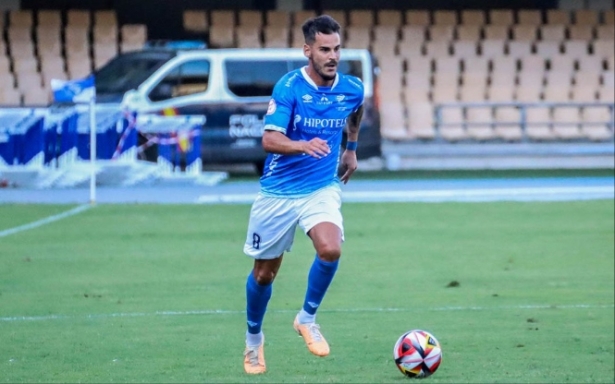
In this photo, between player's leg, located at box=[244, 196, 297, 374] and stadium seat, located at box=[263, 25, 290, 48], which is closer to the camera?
player's leg, located at box=[244, 196, 297, 374]

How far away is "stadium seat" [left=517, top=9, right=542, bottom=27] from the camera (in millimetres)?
28703

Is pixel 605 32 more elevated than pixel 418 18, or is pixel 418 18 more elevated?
pixel 418 18

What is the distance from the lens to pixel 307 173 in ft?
25.2

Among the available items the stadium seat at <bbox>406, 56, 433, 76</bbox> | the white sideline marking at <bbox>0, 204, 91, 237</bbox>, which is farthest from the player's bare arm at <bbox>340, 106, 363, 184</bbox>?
the stadium seat at <bbox>406, 56, 433, 76</bbox>

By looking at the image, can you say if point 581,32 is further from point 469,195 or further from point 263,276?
point 263,276

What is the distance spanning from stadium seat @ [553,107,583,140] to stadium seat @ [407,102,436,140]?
104 inches

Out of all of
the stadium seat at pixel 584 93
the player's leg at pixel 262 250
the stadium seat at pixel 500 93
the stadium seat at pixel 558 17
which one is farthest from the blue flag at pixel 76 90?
the stadium seat at pixel 558 17

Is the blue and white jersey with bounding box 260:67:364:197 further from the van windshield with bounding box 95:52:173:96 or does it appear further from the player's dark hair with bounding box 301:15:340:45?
the van windshield with bounding box 95:52:173:96

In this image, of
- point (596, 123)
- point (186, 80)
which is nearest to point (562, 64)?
point (596, 123)

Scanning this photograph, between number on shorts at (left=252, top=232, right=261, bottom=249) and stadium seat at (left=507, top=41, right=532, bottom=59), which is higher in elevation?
number on shorts at (left=252, top=232, right=261, bottom=249)

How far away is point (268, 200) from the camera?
7.72 metres

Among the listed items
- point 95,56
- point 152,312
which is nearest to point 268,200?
point 152,312

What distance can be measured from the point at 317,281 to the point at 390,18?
20866 mm

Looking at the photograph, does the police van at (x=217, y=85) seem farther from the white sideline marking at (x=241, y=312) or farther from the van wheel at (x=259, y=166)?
the white sideline marking at (x=241, y=312)
